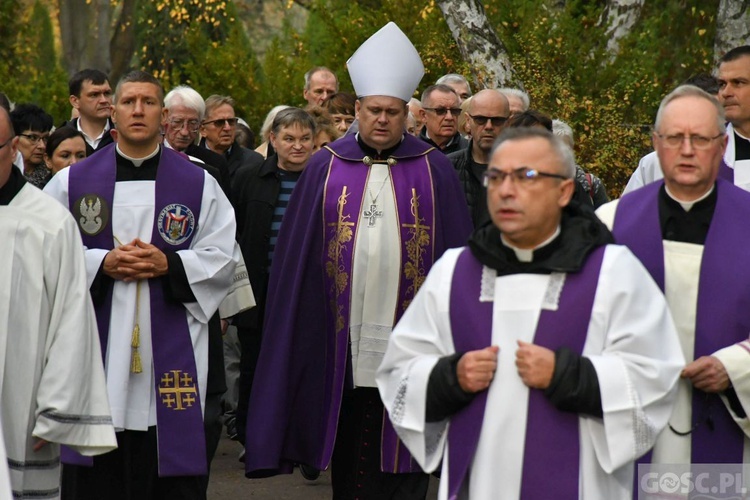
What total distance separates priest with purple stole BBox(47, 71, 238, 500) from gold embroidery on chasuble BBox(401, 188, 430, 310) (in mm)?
859

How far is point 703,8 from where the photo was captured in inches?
763

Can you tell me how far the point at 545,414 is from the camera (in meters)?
4.53

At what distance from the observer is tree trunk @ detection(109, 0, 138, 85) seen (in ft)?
92.5

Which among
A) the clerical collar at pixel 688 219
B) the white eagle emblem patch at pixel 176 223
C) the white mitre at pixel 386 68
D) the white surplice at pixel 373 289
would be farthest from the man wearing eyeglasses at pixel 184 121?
the clerical collar at pixel 688 219

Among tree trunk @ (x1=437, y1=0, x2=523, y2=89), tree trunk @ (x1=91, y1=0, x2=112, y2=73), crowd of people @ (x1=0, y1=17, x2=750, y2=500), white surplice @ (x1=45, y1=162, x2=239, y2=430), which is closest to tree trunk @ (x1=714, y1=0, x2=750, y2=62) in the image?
tree trunk @ (x1=437, y1=0, x2=523, y2=89)

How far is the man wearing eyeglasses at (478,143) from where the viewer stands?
8.03 metres

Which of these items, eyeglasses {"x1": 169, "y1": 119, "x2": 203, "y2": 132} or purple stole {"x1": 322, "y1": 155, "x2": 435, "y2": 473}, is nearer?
purple stole {"x1": 322, "y1": 155, "x2": 435, "y2": 473}

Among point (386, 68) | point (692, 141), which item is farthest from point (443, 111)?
point (692, 141)

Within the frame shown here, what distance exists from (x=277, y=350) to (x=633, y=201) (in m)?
2.23

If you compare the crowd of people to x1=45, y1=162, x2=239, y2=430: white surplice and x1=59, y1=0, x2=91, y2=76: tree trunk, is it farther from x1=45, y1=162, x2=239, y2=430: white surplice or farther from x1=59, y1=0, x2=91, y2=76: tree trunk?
x1=59, y1=0, x2=91, y2=76: tree trunk

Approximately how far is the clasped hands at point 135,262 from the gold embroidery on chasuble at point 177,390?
497 millimetres

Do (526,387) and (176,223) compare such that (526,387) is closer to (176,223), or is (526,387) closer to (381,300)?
(381,300)

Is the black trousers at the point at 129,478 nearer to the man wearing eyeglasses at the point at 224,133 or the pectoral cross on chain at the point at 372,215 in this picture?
the pectoral cross on chain at the point at 372,215

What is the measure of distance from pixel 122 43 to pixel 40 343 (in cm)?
2387
